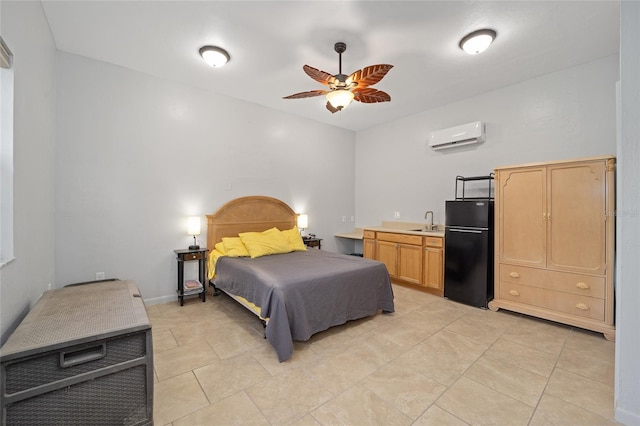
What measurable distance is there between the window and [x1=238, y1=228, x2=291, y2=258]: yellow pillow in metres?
2.27

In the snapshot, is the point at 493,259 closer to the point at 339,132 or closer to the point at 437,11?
the point at 437,11

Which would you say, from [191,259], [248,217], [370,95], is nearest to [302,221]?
[248,217]

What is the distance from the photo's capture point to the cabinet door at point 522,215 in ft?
10.4

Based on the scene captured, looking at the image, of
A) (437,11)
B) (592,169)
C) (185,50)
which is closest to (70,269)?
(185,50)

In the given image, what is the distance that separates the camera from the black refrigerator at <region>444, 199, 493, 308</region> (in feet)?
11.6

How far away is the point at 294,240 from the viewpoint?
4.37 meters

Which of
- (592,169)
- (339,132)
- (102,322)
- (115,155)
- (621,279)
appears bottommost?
(102,322)

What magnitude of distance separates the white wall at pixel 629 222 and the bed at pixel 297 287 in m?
1.92

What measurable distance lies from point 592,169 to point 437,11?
2.21 m

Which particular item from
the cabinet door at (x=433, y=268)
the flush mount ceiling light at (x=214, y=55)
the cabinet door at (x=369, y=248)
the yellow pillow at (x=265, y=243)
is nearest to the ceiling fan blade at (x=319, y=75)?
the flush mount ceiling light at (x=214, y=55)

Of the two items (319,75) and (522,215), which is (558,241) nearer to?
(522,215)

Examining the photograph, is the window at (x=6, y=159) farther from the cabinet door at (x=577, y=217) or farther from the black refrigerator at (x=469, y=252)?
the cabinet door at (x=577, y=217)

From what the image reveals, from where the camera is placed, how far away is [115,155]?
11.0ft

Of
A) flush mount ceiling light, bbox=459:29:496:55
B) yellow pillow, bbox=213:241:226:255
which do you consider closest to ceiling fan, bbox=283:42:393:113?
flush mount ceiling light, bbox=459:29:496:55
